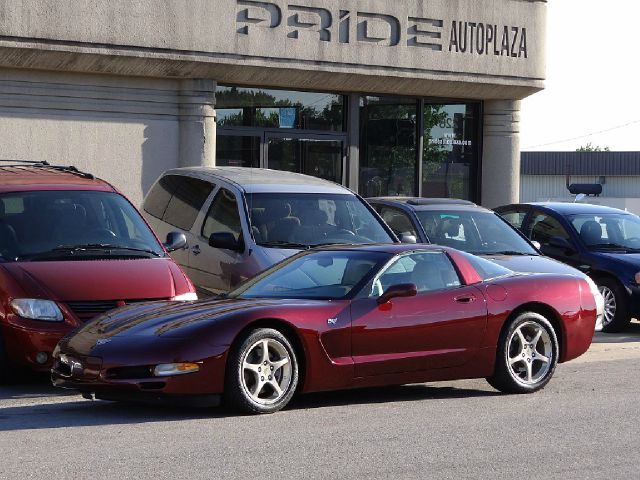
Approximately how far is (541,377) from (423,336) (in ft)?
4.11

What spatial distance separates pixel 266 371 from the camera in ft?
29.2

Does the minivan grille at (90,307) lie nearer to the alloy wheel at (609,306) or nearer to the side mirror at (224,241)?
the side mirror at (224,241)

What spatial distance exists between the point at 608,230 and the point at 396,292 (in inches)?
323

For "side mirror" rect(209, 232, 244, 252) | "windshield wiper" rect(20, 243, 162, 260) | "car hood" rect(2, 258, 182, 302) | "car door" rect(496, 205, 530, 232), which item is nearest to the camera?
"car hood" rect(2, 258, 182, 302)

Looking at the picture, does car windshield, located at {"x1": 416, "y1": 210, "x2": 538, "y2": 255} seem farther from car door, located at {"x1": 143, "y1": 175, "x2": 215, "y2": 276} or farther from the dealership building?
the dealership building

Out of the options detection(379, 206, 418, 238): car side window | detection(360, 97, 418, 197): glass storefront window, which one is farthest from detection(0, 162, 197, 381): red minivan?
detection(360, 97, 418, 197): glass storefront window

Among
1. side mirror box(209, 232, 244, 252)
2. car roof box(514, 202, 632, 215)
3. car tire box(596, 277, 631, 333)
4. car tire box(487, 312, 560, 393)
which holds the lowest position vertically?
car tire box(596, 277, 631, 333)

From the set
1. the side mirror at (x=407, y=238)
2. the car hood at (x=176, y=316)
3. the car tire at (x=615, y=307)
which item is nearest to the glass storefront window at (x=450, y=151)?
the car tire at (x=615, y=307)

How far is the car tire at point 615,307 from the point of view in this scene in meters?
15.8

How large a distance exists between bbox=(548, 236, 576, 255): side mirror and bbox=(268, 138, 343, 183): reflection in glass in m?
6.02

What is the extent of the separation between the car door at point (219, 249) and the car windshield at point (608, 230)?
5480 millimetres

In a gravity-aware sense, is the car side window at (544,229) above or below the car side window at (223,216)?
below

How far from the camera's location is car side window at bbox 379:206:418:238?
50.2 ft

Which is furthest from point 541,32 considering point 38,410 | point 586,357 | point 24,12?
point 38,410
